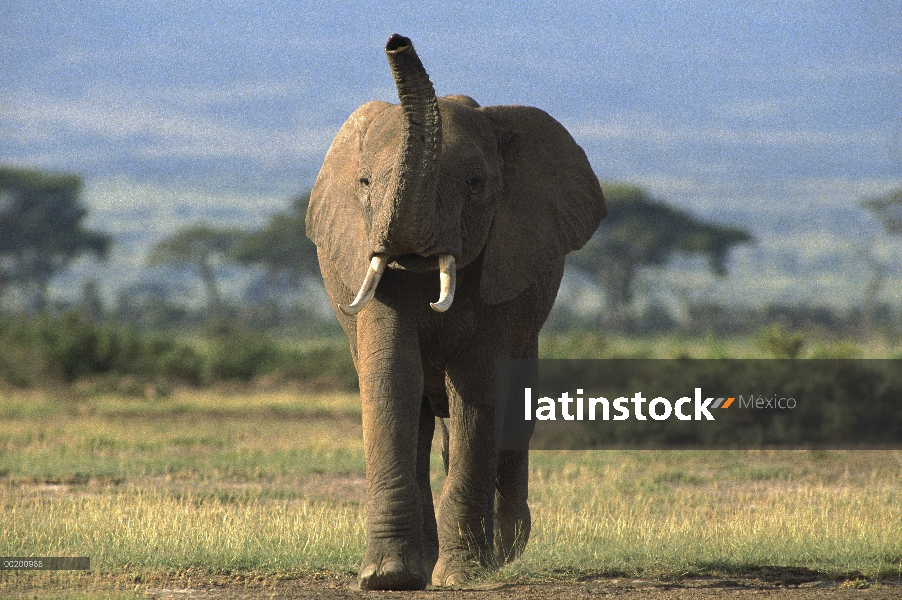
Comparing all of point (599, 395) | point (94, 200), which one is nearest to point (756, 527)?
point (599, 395)

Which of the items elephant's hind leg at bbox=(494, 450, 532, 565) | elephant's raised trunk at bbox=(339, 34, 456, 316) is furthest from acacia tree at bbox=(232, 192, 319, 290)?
elephant's raised trunk at bbox=(339, 34, 456, 316)

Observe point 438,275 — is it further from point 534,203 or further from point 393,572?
point 393,572

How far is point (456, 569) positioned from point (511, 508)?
45.6 inches

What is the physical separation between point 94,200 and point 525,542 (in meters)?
135

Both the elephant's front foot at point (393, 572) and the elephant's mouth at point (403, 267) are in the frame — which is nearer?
the elephant's mouth at point (403, 267)

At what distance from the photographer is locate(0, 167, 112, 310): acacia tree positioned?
66.8 metres

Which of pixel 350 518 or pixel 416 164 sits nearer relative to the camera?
pixel 416 164

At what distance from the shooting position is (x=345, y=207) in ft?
26.8

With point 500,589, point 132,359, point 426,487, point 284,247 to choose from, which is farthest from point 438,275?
point 284,247

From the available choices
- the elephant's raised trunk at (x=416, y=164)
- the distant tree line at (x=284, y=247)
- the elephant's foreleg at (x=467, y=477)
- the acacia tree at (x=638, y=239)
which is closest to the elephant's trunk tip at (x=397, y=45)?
the elephant's raised trunk at (x=416, y=164)

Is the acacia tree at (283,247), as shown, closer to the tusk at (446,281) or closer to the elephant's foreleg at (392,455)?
the elephant's foreleg at (392,455)

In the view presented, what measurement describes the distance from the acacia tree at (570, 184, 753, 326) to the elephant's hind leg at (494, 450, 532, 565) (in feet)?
176

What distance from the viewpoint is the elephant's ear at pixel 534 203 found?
325 inches

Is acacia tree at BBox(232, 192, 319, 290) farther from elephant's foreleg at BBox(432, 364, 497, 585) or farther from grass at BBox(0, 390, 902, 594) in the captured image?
elephant's foreleg at BBox(432, 364, 497, 585)
